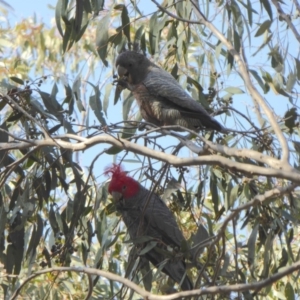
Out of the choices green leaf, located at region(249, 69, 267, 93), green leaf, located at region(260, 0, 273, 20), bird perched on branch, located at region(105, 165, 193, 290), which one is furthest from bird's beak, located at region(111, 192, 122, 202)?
green leaf, located at region(260, 0, 273, 20)

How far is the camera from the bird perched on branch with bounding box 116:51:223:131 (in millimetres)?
3418

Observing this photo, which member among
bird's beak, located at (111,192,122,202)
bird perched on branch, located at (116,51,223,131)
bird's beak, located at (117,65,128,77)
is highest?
bird's beak, located at (117,65,128,77)

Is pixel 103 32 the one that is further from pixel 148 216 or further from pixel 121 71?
pixel 148 216

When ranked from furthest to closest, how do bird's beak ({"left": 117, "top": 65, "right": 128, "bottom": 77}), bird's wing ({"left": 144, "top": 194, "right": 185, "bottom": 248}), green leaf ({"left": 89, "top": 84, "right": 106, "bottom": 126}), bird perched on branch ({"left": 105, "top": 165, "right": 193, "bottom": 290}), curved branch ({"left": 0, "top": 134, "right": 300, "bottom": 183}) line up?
1. bird's beak ({"left": 117, "top": 65, "right": 128, "bottom": 77})
2. bird's wing ({"left": 144, "top": 194, "right": 185, "bottom": 248})
3. bird perched on branch ({"left": 105, "top": 165, "right": 193, "bottom": 290})
4. green leaf ({"left": 89, "top": 84, "right": 106, "bottom": 126})
5. curved branch ({"left": 0, "top": 134, "right": 300, "bottom": 183})

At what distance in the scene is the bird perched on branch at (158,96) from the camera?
342cm

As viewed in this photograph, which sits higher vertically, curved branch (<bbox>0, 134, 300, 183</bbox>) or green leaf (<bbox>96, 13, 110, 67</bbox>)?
green leaf (<bbox>96, 13, 110, 67</bbox>)

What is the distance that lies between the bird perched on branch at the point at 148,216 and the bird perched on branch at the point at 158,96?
312mm

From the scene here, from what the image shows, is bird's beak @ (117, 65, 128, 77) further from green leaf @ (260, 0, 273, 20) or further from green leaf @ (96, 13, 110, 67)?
green leaf @ (260, 0, 273, 20)

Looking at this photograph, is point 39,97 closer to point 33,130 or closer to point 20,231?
point 33,130

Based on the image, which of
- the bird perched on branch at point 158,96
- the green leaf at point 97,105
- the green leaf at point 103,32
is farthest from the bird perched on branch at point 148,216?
the green leaf at point 103,32

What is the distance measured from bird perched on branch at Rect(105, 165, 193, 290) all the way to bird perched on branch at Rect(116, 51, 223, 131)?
312 millimetres

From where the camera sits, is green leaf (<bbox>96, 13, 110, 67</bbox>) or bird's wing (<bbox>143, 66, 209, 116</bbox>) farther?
bird's wing (<bbox>143, 66, 209, 116</bbox>)

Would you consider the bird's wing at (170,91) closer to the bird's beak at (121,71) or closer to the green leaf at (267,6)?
the bird's beak at (121,71)

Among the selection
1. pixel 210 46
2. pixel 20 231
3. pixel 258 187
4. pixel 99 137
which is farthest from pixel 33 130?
pixel 210 46
